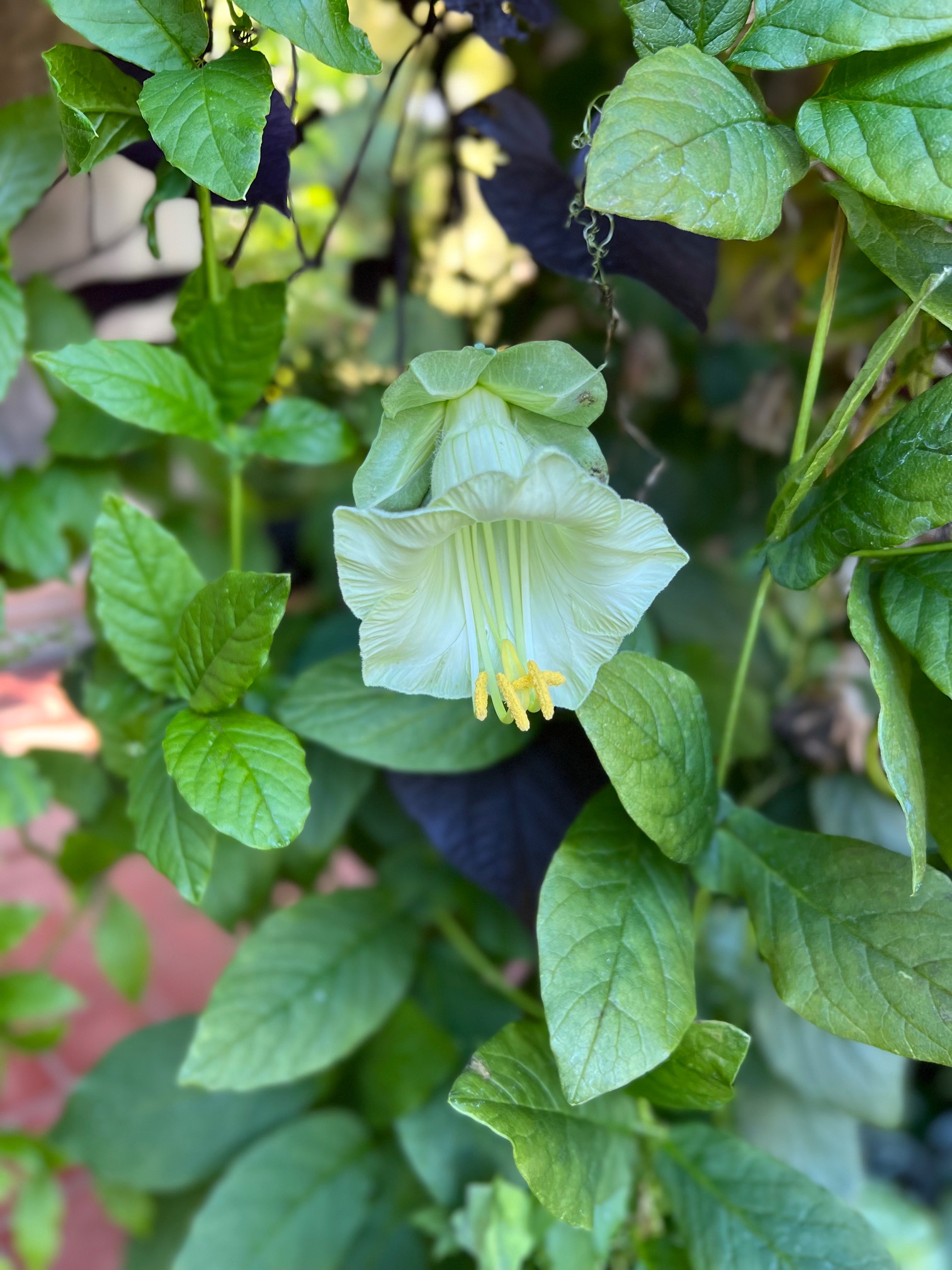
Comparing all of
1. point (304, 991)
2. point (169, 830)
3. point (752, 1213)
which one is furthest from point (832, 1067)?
point (169, 830)

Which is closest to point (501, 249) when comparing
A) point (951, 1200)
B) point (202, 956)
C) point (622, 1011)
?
point (622, 1011)

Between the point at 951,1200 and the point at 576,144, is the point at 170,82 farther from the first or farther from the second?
→ the point at 951,1200

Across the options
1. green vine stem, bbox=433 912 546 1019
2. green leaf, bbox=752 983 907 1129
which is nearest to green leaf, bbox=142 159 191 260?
green vine stem, bbox=433 912 546 1019

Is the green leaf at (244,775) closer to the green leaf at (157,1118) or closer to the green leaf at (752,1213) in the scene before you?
the green leaf at (752,1213)

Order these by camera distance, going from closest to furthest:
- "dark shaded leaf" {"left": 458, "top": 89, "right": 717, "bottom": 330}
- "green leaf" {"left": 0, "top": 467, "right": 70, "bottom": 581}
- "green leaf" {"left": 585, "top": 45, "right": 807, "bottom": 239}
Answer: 1. "green leaf" {"left": 585, "top": 45, "right": 807, "bottom": 239}
2. "dark shaded leaf" {"left": 458, "top": 89, "right": 717, "bottom": 330}
3. "green leaf" {"left": 0, "top": 467, "right": 70, "bottom": 581}

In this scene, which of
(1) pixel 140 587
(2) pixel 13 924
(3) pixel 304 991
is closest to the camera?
(1) pixel 140 587

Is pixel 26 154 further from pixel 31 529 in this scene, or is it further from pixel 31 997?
pixel 31 997

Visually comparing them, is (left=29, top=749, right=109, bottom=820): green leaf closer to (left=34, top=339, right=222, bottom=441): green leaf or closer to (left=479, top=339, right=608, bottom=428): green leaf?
(left=34, top=339, right=222, bottom=441): green leaf

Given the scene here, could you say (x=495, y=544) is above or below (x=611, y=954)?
above
